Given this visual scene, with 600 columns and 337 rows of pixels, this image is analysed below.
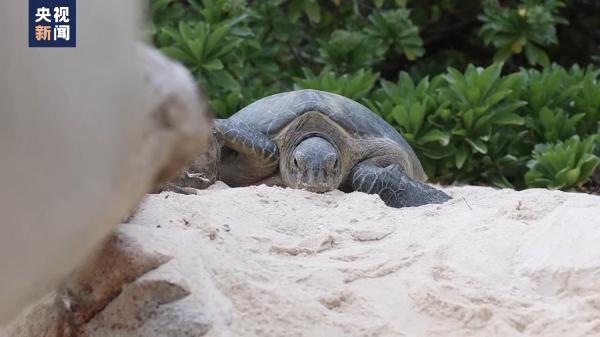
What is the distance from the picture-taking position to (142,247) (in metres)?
1.98

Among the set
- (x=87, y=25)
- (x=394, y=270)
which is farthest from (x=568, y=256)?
(x=87, y=25)

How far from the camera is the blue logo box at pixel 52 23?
4.18ft

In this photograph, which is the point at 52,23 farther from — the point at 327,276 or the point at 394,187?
the point at 394,187

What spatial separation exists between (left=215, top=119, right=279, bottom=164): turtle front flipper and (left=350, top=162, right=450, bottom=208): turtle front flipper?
0.37 metres

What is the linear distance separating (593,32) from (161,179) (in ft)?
22.7

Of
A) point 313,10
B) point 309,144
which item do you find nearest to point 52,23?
point 309,144

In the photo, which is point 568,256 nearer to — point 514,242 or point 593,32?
point 514,242

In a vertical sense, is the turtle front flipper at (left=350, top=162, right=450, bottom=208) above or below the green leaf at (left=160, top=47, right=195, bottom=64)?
below

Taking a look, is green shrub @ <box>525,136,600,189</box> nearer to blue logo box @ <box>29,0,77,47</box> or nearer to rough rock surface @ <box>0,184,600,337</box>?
rough rock surface @ <box>0,184,600,337</box>

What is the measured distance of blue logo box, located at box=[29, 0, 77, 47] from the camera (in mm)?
1275

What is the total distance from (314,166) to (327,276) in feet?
5.09

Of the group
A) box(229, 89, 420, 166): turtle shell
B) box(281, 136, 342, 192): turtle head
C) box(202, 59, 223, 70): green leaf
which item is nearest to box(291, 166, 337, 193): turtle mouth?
box(281, 136, 342, 192): turtle head

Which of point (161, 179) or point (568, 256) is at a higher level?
point (161, 179)

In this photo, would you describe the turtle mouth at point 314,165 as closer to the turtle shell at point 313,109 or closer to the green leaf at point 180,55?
the turtle shell at point 313,109
